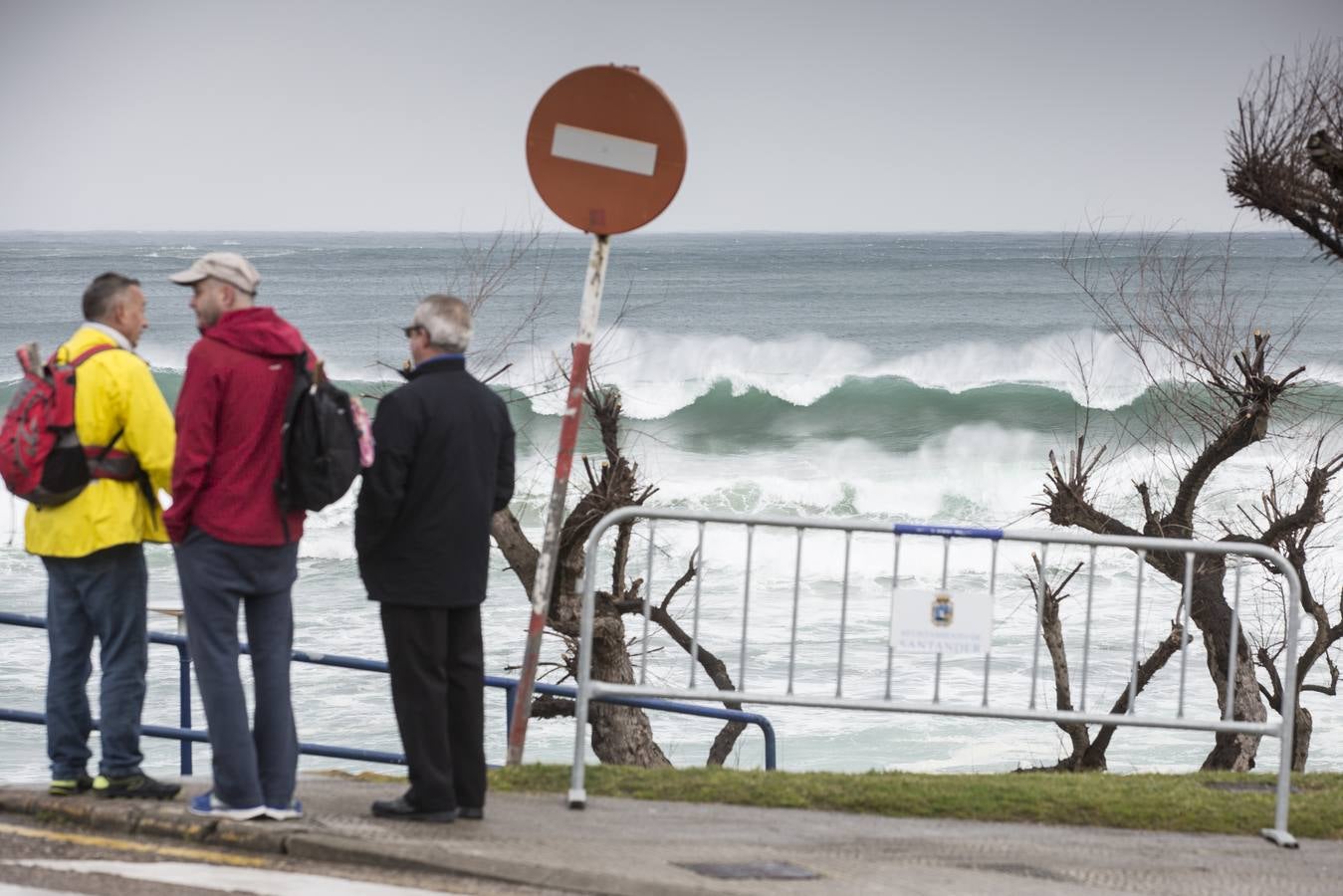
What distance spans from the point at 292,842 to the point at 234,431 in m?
1.37

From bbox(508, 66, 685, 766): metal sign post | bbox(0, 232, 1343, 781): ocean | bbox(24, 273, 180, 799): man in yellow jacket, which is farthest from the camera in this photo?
bbox(0, 232, 1343, 781): ocean

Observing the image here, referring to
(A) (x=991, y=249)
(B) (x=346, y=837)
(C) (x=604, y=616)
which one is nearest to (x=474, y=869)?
(B) (x=346, y=837)

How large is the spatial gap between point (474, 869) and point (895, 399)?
39.2m

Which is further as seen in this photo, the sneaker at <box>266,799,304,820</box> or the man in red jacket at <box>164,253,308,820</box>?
the sneaker at <box>266,799,304,820</box>

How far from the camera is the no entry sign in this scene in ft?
19.9

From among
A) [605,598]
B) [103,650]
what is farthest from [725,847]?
[605,598]

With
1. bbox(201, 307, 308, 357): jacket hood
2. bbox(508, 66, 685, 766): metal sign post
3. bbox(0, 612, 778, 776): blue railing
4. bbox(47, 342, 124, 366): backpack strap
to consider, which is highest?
bbox(508, 66, 685, 766): metal sign post

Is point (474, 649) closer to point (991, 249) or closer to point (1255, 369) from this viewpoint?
point (1255, 369)

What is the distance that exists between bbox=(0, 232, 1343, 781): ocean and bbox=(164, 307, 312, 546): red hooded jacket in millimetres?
1284

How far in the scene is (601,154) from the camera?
20.1 feet

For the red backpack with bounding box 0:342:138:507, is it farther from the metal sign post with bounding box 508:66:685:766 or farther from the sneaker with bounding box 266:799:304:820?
the metal sign post with bounding box 508:66:685:766

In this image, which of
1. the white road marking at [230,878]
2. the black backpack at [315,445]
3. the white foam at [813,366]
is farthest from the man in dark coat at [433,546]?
the white foam at [813,366]

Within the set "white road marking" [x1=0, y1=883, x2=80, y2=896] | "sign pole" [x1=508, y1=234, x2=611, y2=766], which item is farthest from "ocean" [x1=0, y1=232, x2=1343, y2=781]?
"white road marking" [x1=0, y1=883, x2=80, y2=896]

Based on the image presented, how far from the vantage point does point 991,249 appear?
86.2 m
